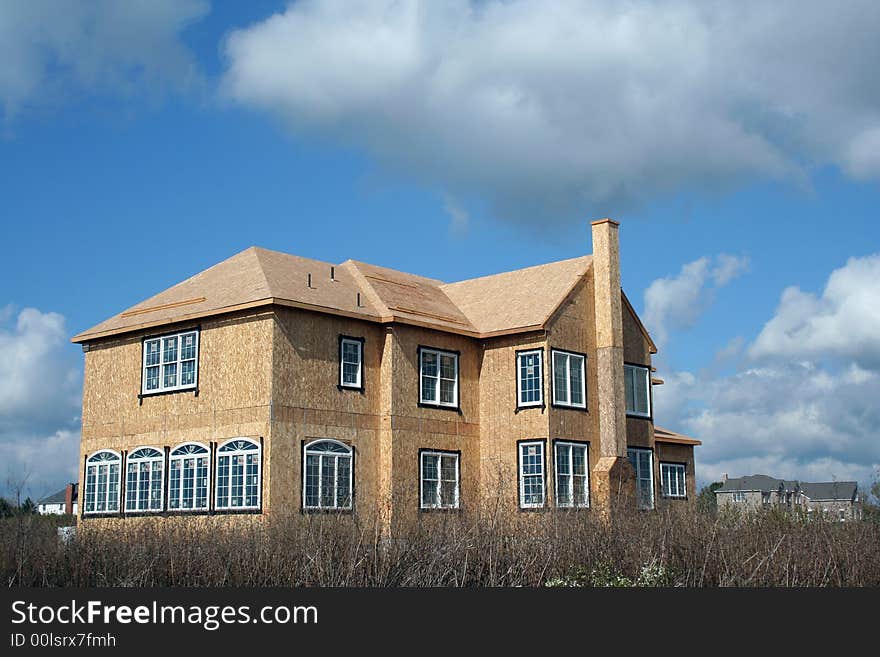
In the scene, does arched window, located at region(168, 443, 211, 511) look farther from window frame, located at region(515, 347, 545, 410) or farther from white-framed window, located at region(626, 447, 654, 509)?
white-framed window, located at region(626, 447, 654, 509)

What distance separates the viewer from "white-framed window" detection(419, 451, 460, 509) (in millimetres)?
30156

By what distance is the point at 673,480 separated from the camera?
127 ft

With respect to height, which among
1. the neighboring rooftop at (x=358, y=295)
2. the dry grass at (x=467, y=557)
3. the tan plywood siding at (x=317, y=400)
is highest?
the neighboring rooftop at (x=358, y=295)

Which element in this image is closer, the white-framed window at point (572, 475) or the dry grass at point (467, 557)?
the dry grass at point (467, 557)

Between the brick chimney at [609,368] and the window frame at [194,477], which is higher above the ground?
the brick chimney at [609,368]

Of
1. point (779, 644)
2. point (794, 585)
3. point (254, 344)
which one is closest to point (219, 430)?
point (254, 344)

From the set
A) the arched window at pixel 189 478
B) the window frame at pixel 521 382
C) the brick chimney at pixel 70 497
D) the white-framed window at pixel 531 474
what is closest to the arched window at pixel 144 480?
the arched window at pixel 189 478

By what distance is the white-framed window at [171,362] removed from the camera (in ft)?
95.3

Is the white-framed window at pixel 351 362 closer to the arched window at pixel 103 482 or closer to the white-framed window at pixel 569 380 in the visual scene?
the white-framed window at pixel 569 380

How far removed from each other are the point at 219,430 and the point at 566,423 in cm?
1039

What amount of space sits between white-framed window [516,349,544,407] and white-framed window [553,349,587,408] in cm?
48

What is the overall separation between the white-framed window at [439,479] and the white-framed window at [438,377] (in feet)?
5.26

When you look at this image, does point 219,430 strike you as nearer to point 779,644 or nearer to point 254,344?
point 254,344

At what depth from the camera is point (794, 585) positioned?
17656 mm
